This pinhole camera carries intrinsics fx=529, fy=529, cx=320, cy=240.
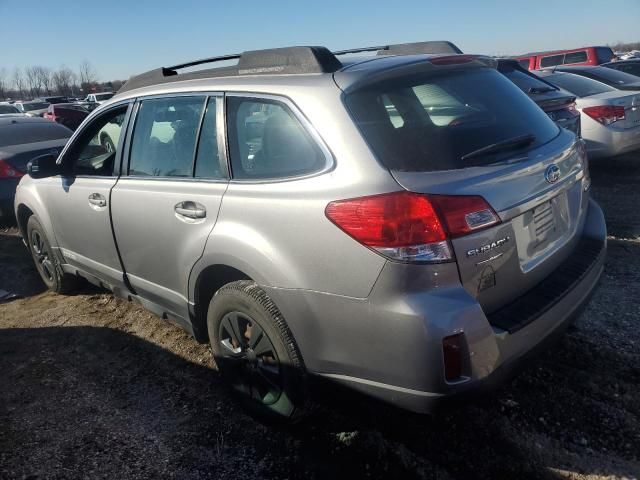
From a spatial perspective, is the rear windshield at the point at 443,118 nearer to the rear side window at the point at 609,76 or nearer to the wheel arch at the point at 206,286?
the wheel arch at the point at 206,286

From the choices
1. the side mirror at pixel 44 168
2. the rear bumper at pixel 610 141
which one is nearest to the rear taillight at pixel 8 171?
the side mirror at pixel 44 168

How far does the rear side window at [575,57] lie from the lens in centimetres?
1650

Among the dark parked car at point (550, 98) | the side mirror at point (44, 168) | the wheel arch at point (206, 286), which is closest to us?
the wheel arch at point (206, 286)

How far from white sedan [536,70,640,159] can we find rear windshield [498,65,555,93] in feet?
2.93

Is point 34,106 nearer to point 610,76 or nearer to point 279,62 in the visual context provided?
point 610,76

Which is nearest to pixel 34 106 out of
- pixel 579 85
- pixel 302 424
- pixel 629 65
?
pixel 629 65

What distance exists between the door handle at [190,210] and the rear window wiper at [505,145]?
1.31 metres

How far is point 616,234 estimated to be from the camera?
511 cm

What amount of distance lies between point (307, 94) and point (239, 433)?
174 centimetres

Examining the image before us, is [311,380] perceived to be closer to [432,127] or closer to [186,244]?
[186,244]

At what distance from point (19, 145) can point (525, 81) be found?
6.82 meters

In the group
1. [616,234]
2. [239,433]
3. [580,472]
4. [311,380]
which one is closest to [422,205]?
[311,380]

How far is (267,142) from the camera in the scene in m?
2.54

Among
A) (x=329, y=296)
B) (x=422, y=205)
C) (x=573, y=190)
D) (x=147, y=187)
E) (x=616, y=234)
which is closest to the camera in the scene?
(x=422, y=205)
